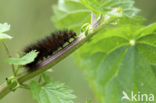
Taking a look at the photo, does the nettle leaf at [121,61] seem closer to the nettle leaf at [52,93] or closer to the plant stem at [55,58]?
the plant stem at [55,58]

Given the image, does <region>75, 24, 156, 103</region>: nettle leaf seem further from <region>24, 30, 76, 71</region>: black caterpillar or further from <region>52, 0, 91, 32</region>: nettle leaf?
<region>24, 30, 76, 71</region>: black caterpillar

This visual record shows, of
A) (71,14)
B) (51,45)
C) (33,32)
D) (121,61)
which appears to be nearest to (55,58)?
(51,45)

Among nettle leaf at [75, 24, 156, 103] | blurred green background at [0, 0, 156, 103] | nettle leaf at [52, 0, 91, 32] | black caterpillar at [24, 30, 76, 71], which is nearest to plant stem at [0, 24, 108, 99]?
black caterpillar at [24, 30, 76, 71]

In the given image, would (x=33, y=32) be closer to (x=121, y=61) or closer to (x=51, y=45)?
(x=121, y=61)

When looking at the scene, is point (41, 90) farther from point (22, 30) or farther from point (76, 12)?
point (22, 30)

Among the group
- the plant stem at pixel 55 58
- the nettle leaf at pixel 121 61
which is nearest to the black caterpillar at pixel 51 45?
the plant stem at pixel 55 58
